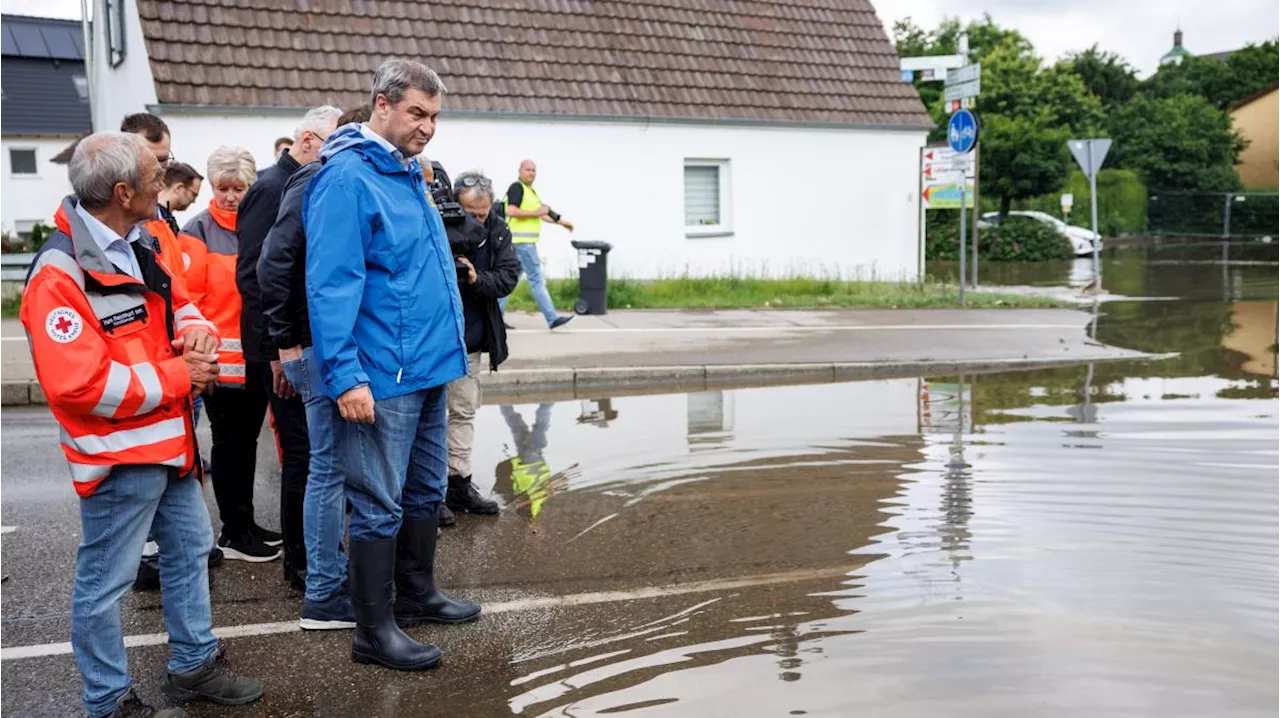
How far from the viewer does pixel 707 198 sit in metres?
21.2

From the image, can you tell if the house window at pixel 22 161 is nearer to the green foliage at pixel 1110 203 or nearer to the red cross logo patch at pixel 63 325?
the green foliage at pixel 1110 203

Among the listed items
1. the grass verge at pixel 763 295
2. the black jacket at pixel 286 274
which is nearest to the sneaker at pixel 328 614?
the black jacket at pixel 286 274

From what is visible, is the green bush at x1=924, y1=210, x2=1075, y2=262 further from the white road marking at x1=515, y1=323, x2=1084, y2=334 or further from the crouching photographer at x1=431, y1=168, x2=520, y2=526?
the crouching photographer at x1=431, y1=168, x2=520, y2=526

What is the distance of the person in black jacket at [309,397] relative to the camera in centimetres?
460

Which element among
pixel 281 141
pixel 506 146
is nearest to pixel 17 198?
pixel 506 146

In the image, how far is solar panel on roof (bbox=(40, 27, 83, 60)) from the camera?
170 feet

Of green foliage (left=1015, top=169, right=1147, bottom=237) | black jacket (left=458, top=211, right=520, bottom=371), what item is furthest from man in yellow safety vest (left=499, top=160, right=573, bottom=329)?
green foliage (left=1015, top=169, right=1147, bottom=237)

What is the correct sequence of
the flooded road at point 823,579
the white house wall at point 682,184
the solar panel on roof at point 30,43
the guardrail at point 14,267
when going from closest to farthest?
1. the flooded road at point 823,579
2. the guardrail at point 14,267
3. the white house wall at point 682,184
4. the solar panel on roof at point 30,43

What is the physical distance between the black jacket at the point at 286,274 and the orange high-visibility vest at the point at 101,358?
0.67 meters

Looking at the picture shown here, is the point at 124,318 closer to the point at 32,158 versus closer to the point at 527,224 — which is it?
the point at 527,224

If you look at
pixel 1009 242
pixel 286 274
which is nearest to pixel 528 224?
pixel 286 274

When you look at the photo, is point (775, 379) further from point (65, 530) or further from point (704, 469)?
point (65, 530)

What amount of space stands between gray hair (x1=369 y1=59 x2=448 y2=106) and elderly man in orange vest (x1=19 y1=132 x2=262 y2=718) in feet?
2.83

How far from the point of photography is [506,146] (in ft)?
61.4
